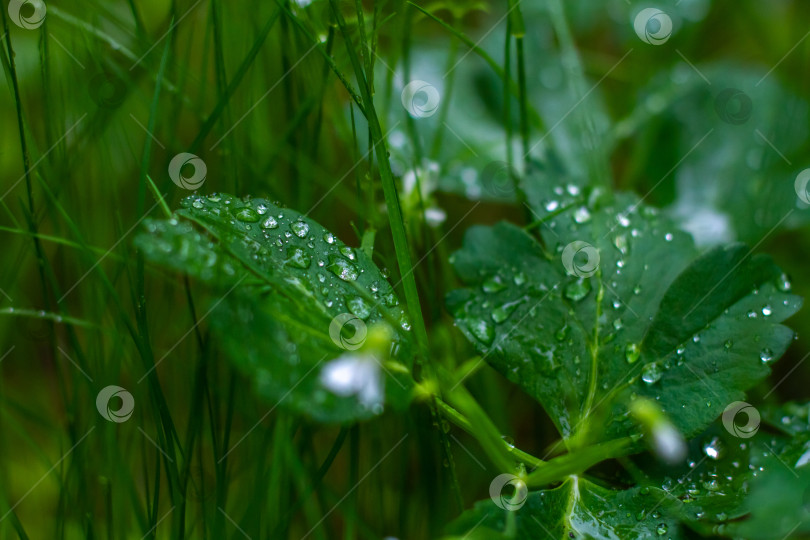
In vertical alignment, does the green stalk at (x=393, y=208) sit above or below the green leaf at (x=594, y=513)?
above

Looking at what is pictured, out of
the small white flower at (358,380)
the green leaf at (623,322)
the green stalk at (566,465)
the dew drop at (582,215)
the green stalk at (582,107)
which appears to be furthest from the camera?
the green stalk at (582,107)

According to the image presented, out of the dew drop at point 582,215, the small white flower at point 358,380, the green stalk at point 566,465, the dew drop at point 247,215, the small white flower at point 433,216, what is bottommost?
the green stalk at point 566,465

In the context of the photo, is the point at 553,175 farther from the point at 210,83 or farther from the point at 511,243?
the point at 210,83

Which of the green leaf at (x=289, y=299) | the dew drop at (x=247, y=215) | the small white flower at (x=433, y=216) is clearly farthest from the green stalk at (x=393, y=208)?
the small white flower at (x=433, y=216)

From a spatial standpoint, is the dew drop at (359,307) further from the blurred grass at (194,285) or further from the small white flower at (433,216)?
the small white flower at (433,216)

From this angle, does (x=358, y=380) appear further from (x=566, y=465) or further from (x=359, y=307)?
(x=566, y=465)

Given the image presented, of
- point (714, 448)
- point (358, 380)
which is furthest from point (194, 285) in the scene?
point (714, 448)
